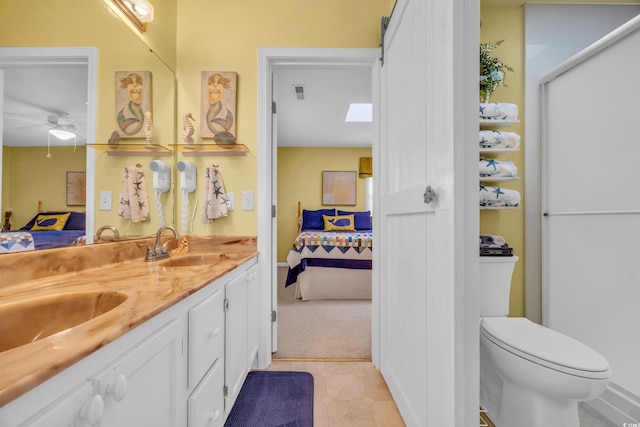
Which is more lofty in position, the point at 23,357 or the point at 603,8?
the point at 603,8

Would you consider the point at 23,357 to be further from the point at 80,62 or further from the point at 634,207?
the point at 634,207

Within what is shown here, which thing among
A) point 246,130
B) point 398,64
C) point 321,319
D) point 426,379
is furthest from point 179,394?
point 321,319

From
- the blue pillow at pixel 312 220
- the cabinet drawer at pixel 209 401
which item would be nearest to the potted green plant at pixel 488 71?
the cabinet drawer at pixel 209 401

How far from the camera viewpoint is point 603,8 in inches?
71.9

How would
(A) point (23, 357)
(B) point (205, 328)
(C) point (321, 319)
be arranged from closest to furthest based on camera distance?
(A) point (23, 357), (B) point (205, 328), (C) point (321, 319)

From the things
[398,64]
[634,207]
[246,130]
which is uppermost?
[398,64]

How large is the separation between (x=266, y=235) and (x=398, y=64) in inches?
52.1

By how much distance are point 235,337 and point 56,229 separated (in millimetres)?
873

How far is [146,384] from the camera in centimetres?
64

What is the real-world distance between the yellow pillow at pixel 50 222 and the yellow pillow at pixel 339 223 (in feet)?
12.9

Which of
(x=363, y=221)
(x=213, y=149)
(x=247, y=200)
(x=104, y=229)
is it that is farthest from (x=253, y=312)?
(x=363, y=221)

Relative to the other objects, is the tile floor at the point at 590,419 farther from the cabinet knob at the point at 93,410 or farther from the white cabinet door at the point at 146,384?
the cabinet knob at the point at 93,410

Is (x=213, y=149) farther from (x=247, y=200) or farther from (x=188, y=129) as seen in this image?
(x=247, y=200)

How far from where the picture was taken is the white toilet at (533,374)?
997 millimetres
